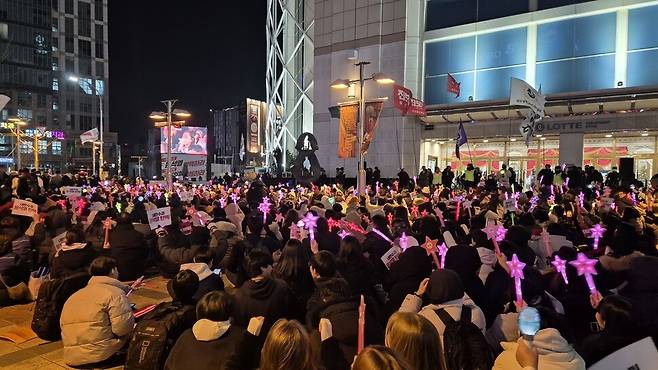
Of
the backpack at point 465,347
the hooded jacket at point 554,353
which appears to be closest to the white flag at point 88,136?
the backpack at point 465,347

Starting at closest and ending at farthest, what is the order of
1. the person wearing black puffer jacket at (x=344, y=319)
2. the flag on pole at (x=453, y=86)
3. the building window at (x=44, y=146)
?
the person wearing black puffer jacket at (x=344, y=319) → the flag on pole at (x=453, y=86) → the building window at (x=44, y=146)

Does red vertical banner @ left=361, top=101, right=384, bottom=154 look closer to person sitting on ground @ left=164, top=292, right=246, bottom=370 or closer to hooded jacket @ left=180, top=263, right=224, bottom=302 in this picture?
hooded jacket @ left=180, top=263, right=224, bottom=302

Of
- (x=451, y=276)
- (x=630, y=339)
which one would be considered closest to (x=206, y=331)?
(x=451, y=276)

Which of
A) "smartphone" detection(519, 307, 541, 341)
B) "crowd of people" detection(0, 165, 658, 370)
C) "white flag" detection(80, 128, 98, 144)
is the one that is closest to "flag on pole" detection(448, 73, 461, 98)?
"crowd of people" detection(0, 165, 658, 370)

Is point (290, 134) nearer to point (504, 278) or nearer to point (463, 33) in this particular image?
point (463, 33)

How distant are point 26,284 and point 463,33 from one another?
27.4 meters

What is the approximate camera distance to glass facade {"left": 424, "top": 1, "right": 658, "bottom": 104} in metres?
24.0

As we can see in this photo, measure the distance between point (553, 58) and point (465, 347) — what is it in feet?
88.1

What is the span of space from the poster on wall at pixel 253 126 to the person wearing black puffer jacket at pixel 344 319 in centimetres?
4751

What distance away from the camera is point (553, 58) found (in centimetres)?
2641

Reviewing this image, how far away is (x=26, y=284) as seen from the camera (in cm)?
779

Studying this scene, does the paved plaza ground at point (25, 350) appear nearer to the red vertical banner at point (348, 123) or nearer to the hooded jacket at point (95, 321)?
the hooded jacket at point (95, 321)

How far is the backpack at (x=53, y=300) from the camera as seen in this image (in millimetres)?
5555

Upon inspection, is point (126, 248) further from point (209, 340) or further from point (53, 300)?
point (209, 340)
